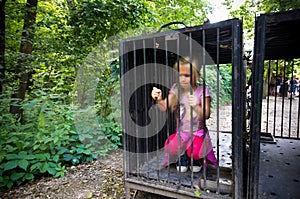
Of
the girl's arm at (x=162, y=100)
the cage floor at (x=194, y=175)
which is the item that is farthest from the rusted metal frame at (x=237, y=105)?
the girl's arm at (x=162, y=100)

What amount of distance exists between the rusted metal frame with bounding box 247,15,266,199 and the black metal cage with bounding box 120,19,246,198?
0.07 metres

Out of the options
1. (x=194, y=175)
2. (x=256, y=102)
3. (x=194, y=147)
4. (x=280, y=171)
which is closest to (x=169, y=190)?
(x=194, y=175)

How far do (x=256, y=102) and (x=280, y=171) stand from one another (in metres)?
1.38

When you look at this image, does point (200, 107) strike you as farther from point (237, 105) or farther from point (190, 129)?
point (237, 105)

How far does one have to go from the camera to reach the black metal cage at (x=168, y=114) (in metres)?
1.38

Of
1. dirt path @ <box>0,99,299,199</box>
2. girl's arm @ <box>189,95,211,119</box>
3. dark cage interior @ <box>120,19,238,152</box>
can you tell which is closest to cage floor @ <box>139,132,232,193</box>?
dark cage interior @ <box>120,19,238,152</box>

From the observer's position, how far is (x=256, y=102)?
4.27ft

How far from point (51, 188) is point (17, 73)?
2.26 meters

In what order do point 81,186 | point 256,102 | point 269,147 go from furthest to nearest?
point 269,147 → point 81,186 → point 256,102

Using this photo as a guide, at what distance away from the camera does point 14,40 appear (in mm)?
3588

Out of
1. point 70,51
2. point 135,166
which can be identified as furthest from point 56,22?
point 135,166

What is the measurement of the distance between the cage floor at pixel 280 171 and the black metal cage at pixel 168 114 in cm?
30

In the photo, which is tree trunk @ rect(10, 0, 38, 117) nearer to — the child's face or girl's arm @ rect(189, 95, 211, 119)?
the child's face

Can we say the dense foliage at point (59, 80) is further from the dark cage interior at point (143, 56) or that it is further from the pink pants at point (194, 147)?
the pink pants at point (194, 147)
